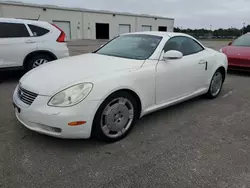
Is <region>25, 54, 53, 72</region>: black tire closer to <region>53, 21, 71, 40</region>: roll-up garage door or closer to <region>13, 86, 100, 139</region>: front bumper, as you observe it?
<region>13, 86, 100, 139</region>: front bumper

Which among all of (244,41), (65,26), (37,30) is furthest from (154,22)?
(37,30)

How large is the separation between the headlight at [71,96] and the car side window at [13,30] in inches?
172

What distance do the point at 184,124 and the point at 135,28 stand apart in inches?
1432

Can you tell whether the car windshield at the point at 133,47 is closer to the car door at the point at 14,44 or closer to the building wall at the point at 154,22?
the car door at the point at 14,44

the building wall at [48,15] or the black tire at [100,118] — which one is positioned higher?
the building wall at [48,15]

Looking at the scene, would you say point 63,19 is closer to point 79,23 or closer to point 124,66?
point 79,23

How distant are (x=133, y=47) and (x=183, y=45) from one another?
1.00 metres

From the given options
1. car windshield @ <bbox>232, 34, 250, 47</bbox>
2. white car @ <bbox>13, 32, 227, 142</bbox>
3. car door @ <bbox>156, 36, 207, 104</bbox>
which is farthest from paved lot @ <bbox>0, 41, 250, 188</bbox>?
car windshield @ <bbox>232, 34, 250, 47</bbox>

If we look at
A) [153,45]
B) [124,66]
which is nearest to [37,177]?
[124,66]

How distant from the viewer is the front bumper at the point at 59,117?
8.60 feet

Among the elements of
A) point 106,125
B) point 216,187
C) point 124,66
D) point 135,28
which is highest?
point 135,28

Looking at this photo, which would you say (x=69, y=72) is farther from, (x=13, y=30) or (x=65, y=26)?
(x=65, y=26)

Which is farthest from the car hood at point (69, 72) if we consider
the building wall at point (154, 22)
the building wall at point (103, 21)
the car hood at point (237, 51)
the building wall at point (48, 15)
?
the building wall at point (154, 22)

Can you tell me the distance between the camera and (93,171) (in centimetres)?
249
